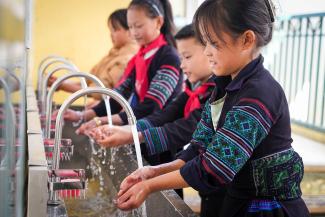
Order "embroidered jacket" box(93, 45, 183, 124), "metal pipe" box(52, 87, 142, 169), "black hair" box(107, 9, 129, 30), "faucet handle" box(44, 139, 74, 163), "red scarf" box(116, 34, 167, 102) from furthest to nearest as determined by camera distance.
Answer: "black hair" box(107, 9, 129, 30)
"red scarf" box(116, 34, 167, 102)
"embroidered jacket" box(93, 45, 183, 124)
"faucet handle" box(44, 139, 74, 163)
"metal pipe" box(52, 87, 142, 169)

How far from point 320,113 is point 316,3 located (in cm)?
157

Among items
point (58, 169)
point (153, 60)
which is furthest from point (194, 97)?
point (58, 169)

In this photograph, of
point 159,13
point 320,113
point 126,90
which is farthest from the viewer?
point 320,113

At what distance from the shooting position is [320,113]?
5895mm

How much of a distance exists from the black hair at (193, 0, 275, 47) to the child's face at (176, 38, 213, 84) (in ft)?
2.08

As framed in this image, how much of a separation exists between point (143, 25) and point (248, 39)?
1.31 meters

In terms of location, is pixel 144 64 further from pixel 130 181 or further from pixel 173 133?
pixel 130 181

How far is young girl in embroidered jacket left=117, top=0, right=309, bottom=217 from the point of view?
1373 millimetres

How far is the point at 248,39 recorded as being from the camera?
147cm

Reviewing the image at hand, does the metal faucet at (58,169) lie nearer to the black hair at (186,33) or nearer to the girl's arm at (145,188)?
the girl's arm at (145,188)

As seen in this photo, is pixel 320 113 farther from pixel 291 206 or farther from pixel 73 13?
pixel 291 206

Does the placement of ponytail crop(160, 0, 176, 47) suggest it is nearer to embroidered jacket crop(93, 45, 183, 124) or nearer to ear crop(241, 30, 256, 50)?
embroidered jacket crop(93, 45, 183, 124)

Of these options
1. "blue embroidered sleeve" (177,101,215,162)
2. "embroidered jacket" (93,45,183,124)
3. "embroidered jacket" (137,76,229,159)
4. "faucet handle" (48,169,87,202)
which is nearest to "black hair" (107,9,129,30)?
"embroidered jacket" (93,45,183,124)

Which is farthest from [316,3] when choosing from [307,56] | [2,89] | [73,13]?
[2,89]
